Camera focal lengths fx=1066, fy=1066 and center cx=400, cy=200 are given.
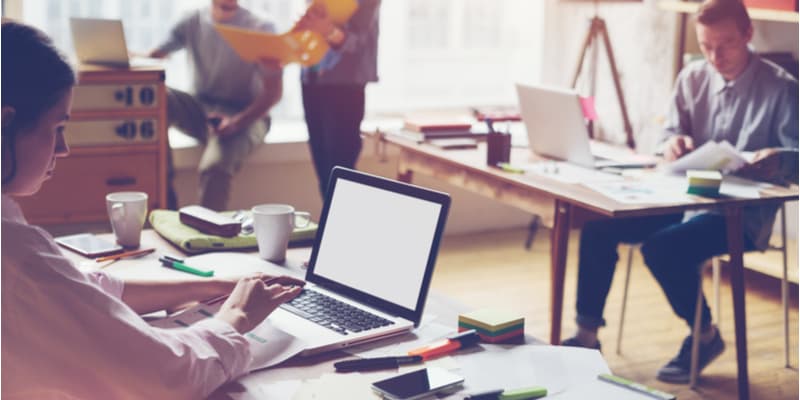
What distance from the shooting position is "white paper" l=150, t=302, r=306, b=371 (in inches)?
60.9

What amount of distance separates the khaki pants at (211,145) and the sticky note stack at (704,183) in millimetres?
2123

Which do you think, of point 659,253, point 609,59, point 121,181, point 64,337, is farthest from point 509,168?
point 64,337

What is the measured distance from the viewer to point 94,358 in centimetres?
129

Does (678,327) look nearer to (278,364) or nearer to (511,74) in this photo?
(511,74)

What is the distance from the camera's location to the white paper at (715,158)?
3.01 m

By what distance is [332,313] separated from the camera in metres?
1.75

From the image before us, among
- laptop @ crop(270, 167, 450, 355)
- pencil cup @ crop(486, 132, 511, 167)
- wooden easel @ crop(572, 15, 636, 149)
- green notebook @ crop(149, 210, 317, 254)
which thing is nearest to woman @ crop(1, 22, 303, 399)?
laptop @ crop(270, 167, 450, 355)

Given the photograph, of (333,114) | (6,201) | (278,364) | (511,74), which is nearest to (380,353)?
(278,364)

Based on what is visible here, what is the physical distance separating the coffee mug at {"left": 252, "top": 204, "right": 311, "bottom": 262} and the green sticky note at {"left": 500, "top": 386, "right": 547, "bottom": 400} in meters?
0.77

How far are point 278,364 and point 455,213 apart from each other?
Answer: 3.63 m

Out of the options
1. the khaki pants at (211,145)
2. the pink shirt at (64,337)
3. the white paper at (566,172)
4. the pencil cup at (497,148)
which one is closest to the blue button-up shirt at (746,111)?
the white paper at (566,172)

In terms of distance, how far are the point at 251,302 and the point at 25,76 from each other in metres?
0.51

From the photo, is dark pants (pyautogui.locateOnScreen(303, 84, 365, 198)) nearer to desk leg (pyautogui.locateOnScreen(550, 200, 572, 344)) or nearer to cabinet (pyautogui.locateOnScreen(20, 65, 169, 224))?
cabinet (pyautogui.locateOnScreen(20, 65, 169, 224))

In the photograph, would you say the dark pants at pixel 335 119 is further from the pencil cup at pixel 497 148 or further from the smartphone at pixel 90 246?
the smartphone at pixel 90 246
